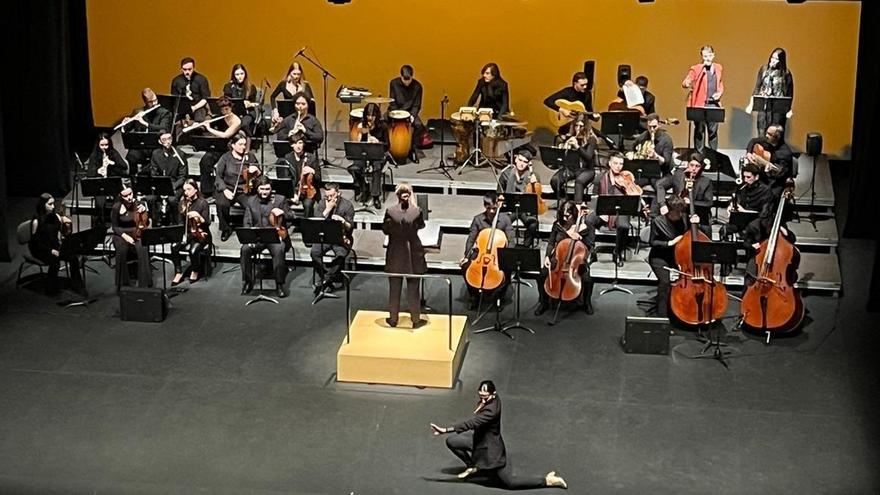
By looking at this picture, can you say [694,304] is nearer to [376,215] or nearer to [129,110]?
[376,215]

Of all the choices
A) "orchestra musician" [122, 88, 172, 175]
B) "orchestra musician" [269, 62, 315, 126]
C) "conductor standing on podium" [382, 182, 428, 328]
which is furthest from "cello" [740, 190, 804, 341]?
"orchestra musician" [122, 88, 172, 175]

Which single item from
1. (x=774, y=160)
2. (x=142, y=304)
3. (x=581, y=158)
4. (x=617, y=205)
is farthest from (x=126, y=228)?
(x=774, y=160)

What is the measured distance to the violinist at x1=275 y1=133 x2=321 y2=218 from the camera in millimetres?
16281

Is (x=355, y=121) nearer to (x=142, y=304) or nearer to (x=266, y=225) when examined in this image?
(x=266, y=225)

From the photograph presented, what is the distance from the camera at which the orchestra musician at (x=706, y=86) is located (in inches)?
697

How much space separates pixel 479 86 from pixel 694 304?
16.7ft

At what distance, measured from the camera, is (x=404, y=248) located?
1388cm

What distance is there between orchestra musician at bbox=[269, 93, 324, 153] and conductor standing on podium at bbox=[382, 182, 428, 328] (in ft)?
11.4

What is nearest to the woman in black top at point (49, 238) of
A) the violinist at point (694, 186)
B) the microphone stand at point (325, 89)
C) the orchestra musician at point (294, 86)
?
the orchestra musician at point (294, 86)

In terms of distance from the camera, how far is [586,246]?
14.7 m

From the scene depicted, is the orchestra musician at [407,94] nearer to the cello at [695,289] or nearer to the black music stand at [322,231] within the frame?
the black music stand at [322,231]

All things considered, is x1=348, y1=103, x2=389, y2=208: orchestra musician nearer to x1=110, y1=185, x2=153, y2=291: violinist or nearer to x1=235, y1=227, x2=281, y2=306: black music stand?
x1=235, y1=227, x2=281, y2=306: black music stand

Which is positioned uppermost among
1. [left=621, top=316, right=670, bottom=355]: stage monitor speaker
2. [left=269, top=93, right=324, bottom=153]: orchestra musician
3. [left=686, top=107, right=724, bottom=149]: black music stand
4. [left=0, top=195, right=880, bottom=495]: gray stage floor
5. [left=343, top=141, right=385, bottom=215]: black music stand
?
[left=686, top=107, right=724, bottom=149]: black music stand

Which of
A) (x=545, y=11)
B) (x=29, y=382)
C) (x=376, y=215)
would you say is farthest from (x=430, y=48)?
(x=29, y=382)
